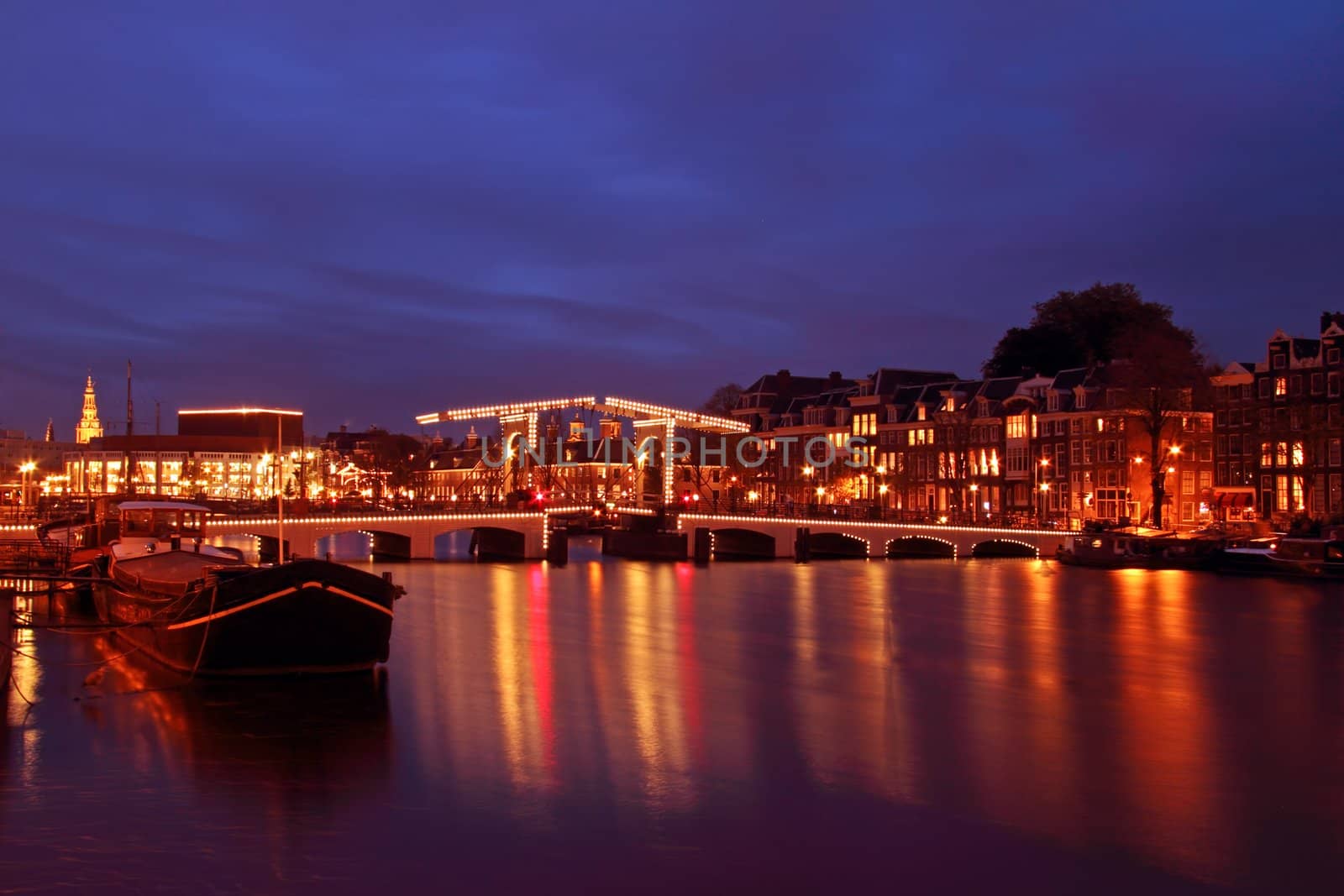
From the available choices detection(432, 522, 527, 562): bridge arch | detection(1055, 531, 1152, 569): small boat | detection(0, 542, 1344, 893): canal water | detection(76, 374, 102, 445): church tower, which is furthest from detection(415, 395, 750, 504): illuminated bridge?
detection(76, 374, 102, 445): church tower

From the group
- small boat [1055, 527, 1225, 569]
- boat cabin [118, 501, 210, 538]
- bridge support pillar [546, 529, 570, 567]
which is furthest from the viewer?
bridge support pillar [546, 529, 570, 567]

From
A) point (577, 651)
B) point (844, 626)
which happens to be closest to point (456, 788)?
point (577, 651)

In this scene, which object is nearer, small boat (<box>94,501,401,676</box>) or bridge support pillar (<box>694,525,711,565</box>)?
small boat (<box>94,501,401,676</box>)

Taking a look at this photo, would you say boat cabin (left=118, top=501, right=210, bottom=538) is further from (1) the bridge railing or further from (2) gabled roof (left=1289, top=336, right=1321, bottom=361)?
(2) gabled roof (left=1289, top=336, right=1321, bottom=361)

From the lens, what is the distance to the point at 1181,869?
13961 mm

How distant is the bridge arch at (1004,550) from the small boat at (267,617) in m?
48.8

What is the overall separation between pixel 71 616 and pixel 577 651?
16209mm

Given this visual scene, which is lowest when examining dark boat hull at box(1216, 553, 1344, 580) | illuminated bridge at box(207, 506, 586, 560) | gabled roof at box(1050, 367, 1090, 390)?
dark boat hull at box(1216, 553, 1344, 580)

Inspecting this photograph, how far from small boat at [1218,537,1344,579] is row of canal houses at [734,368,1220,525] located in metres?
10.6

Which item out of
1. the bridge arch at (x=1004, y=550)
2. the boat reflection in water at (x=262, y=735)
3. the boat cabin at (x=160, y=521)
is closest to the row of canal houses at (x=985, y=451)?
the bridge arch at (x=1004, y=550)

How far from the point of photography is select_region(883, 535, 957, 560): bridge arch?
70875 millimetres

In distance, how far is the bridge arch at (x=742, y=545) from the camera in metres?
71.3

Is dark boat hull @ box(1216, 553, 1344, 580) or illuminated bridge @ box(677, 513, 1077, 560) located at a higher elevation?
illuminated bridge @ box(677, 513, 1077, 560)

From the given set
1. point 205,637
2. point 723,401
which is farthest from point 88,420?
point 205,637
